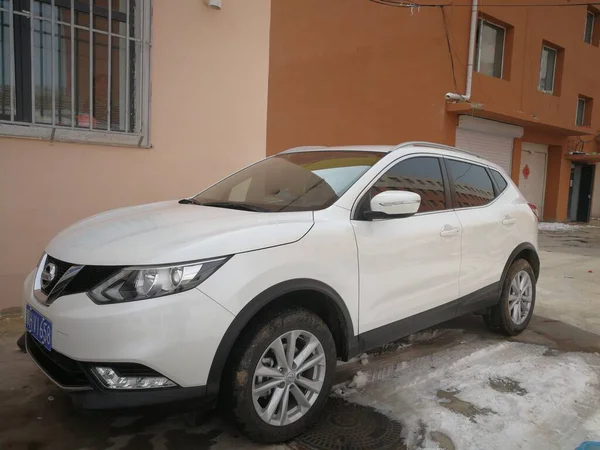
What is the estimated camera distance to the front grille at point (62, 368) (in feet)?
7.27

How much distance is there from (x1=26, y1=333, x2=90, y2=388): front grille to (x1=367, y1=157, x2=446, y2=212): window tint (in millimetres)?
1939

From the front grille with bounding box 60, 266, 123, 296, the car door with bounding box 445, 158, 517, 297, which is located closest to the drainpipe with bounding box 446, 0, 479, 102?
the car door with bounding box 445, 158, 517, 297

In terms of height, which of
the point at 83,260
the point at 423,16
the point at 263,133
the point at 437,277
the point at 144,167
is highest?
the point at 423,16

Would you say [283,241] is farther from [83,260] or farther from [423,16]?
[423,16]

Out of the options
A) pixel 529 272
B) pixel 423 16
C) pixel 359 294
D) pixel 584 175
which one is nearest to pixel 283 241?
pixel 359 294

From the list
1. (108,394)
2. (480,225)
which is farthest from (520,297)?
(108,394)

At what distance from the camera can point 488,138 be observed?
13336 mm

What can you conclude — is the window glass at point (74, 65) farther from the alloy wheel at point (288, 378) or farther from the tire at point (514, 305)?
the tire at point (514, 305)

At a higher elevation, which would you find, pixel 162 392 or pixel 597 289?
→ pixel 162 392

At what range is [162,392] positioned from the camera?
7.07 feet

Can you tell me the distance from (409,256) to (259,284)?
4.06 ft

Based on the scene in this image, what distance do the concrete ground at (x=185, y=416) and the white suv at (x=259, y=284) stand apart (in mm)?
307

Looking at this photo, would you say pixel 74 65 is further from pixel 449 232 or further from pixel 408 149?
pixel 449 232

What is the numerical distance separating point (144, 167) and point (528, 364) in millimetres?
4362
